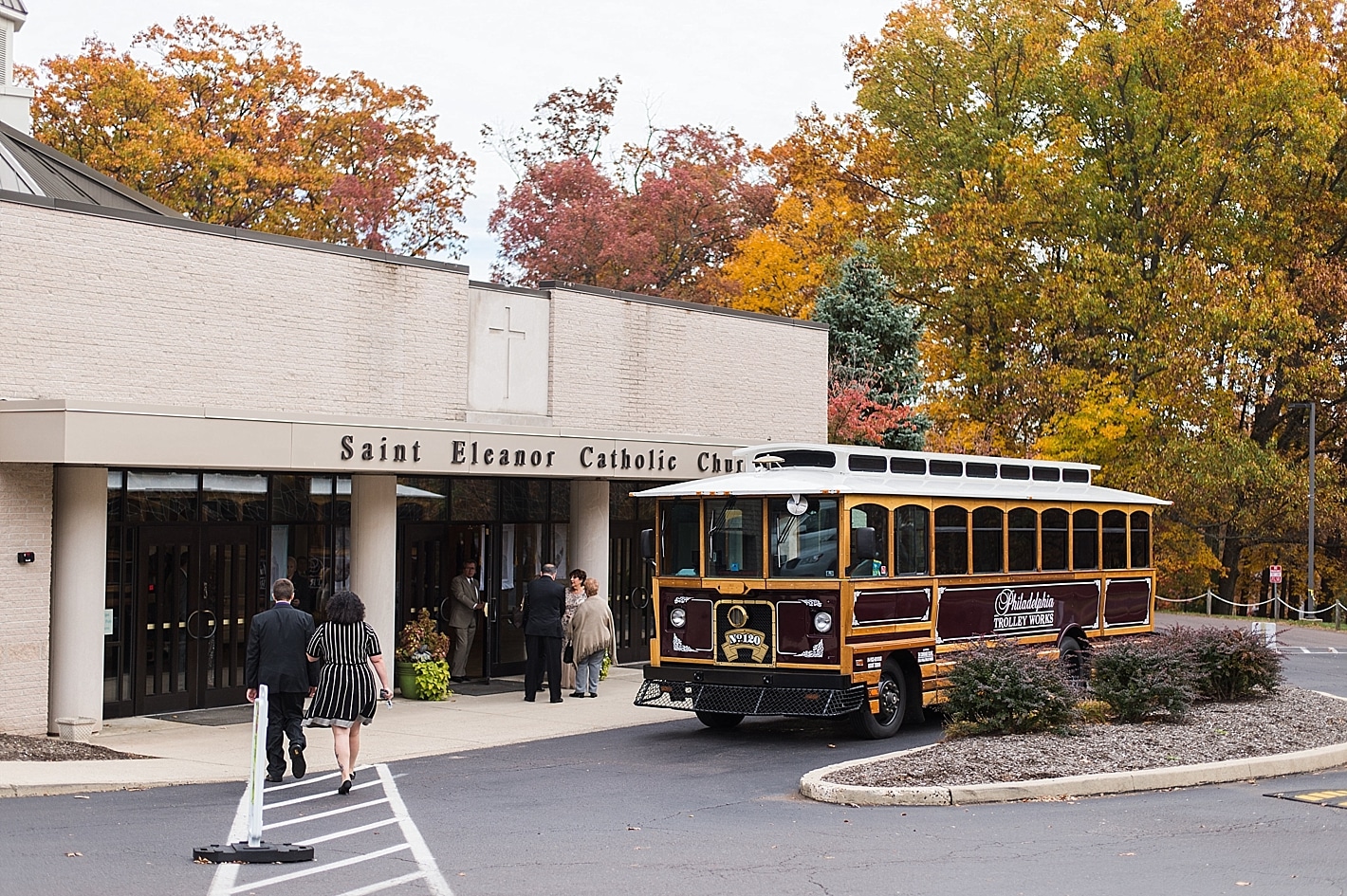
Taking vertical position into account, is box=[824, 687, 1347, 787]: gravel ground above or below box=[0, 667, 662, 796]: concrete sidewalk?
above

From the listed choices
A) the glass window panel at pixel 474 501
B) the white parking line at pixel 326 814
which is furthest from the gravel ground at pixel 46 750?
the glass window panel at pixel 474 501

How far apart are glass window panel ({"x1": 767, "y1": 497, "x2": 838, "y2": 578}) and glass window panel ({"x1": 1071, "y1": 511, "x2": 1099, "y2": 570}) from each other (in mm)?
5108

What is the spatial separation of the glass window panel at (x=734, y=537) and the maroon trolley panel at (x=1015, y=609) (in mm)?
2446

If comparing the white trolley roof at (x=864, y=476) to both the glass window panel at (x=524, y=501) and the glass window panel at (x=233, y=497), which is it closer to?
the glass window panel at (x=524, y=501)

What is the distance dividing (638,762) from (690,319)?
11300 millimetres

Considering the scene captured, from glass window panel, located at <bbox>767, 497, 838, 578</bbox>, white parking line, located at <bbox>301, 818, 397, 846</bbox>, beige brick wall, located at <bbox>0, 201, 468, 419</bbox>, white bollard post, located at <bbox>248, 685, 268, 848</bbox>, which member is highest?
beige brick wall, located at <bbox>0, 201, 468, 419</bbox>

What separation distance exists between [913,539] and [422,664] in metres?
6.94

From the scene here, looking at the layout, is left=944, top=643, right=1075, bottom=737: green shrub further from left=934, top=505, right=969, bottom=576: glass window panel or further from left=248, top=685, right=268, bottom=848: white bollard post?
left=248, top=685, right=268, bottom=848: white bollard post

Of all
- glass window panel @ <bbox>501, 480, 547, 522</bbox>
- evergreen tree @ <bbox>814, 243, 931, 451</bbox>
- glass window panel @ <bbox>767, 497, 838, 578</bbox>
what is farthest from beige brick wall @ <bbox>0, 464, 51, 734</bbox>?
evergreen tree @ <bbox>814, 243, 931, 451</bbox>

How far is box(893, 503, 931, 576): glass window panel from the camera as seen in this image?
17.4m

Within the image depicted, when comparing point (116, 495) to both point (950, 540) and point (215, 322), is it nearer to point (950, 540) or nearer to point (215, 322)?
point (215, 322)

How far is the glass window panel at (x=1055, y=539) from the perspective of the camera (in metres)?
19.9

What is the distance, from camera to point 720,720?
59.0ft

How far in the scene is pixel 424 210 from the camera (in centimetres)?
5000
